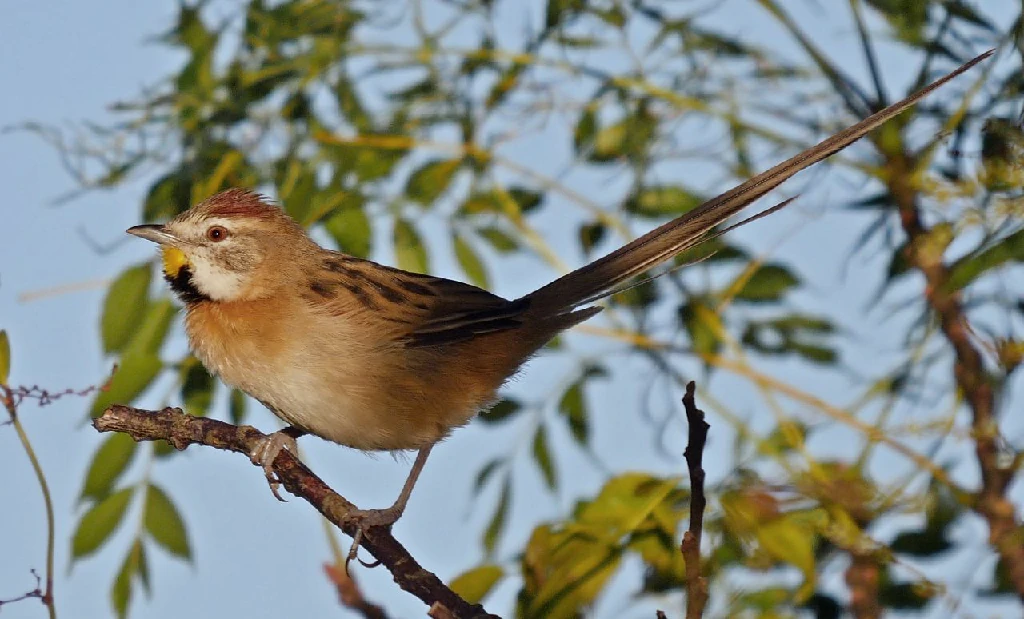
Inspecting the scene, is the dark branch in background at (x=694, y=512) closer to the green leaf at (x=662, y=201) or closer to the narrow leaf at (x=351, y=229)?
the narrow leaf at (x=351, y=229)

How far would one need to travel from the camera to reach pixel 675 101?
3547 millimetres

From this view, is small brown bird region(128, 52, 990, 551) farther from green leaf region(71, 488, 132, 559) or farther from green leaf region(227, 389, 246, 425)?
green leaf region(71, 488, 132, 559)

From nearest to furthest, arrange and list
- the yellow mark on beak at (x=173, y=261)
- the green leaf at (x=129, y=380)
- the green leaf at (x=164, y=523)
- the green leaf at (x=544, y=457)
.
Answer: the green leaf at (x=129, y=380), the green leaf at (x=164, y=523), the green leaf at (x=544, y=457), the yellow mark on beak at (x=173, y=261)

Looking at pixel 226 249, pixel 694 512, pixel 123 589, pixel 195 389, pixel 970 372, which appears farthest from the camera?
pixel 226 249

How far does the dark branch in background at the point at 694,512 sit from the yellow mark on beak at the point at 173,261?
249 centimetres

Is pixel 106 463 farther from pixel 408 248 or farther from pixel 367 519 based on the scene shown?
pixel 408 248

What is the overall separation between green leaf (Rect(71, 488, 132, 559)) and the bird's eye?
3.92 feet

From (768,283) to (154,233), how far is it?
Answer: 1.95m

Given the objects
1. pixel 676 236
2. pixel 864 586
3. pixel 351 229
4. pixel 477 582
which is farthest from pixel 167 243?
pixel 864 586

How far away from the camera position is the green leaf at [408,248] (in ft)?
11.2

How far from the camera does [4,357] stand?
7.73 feet

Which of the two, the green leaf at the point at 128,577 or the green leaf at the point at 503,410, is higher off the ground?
→ the green leaf at the point at 503,410

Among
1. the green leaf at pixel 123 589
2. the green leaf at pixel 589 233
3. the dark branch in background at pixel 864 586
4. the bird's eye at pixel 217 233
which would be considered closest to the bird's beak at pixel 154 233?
the bird's eye at pixel 217 233

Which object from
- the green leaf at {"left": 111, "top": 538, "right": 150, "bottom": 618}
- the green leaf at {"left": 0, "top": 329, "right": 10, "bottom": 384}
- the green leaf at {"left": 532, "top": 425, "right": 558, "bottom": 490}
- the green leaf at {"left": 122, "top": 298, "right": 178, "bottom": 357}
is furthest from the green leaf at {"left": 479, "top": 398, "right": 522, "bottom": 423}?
the green leaf at {"left": 0, "top": 329, "right": 10, "bottom": 384}
